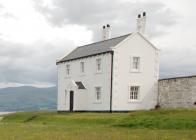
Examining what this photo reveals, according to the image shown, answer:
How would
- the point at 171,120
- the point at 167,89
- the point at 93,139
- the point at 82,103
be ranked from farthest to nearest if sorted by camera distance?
1. the point at 82,103
2. the point at 167,89
3. the point at 171,120
4. the point at 93,139

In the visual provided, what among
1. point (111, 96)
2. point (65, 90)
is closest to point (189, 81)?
point (111, 96)

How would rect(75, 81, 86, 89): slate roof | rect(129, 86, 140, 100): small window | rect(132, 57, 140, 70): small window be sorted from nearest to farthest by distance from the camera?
rect(129, 86, 140, 100): small window → rect(132, 57, 140, 70): small window → rect(75, 81, 86, 89): slate roof

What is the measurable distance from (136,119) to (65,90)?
2983cm

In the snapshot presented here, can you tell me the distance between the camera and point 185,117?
32.7 meters

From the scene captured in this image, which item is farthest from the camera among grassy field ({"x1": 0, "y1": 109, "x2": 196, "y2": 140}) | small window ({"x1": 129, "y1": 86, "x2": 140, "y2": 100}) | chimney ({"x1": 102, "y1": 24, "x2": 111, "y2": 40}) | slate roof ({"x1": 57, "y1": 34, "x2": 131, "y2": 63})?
chimney ({"x1": 102, "y1": 24, "x2": 111, "y2": 40})

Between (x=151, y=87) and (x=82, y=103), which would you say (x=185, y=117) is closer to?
(x=151, y=87)

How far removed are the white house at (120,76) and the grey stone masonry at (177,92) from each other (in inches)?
49.5

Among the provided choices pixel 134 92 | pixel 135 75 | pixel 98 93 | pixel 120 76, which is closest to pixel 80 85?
pixel 98 93

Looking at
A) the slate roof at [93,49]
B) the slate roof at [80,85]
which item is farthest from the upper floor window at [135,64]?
the slate roof at [80,85]

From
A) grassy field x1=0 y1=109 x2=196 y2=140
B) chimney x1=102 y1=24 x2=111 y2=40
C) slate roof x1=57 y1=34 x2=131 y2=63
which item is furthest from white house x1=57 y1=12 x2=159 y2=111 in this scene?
grassy field x1=0 y1=109 x2=196 y2=140

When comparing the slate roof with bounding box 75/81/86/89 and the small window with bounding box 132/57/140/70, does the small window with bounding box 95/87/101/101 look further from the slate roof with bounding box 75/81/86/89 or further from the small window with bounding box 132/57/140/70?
the small window with bounding box 132/57/140/70

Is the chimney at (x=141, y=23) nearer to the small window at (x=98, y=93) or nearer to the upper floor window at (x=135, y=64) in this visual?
the upper floor window at (x=135, y=64)

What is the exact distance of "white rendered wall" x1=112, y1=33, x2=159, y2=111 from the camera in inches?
2069

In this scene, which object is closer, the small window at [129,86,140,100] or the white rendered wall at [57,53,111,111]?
the white rendered wall at [57,53,111,111]
